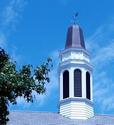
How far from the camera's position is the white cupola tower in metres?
72.3

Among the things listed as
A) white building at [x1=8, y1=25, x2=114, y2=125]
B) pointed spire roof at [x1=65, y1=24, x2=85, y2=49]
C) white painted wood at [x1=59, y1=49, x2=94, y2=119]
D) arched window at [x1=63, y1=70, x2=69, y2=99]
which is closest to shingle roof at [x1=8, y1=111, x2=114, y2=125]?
white building at [x1=8, y1=25, x2=114, y2=125]

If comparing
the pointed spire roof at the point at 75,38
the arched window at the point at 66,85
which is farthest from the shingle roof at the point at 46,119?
the pointed spire roof at the point at 75,38

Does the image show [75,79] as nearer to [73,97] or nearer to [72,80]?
[72,80]

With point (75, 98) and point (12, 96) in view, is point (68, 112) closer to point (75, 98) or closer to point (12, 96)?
point (75, 98)

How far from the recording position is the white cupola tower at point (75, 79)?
237 ft

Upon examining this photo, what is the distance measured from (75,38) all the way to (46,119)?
11333 mm

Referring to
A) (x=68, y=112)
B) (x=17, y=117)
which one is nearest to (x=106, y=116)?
(x=68, y=112)

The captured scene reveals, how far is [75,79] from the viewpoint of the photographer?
239 feet

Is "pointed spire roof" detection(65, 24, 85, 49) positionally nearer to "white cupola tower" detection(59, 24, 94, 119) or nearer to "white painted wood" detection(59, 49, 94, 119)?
"white cupola tower" detection(59, 24, 94, 119)

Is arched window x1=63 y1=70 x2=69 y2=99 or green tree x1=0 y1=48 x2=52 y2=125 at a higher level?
arched window x1=63 y1=70 x2=69 y2=99

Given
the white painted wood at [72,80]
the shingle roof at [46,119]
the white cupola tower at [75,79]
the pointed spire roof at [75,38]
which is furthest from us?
the pointed spire roof at [75,38]

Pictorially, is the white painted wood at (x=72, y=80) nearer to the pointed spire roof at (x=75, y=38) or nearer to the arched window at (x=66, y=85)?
the arched window at (x=66, y=85)

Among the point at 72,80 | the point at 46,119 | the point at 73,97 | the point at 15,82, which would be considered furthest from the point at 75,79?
the point at 15,82

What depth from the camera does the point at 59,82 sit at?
7406 centimetres
